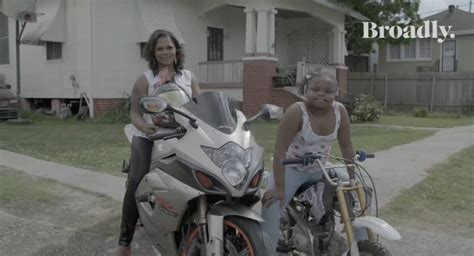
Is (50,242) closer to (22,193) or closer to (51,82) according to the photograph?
(22,193)

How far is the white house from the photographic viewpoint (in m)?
17.0

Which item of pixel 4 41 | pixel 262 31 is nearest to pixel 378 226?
pixel 262 31

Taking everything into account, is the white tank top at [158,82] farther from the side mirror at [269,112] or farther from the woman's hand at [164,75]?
the side mirror at [269,112]

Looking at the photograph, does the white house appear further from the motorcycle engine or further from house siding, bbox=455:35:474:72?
house siding, bbox=455:35:474:72

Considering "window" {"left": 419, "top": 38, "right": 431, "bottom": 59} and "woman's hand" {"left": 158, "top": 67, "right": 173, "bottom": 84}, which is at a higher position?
"window" {"left": 419, "top": 38, "right": 431, "bottom": 59}

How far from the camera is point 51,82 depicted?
18422mm

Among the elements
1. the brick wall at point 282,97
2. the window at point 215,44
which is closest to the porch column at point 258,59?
the brick wall at point 282,97

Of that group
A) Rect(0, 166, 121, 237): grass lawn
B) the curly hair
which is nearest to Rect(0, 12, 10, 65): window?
Rect(0, 166, 121, 237): grass lawn

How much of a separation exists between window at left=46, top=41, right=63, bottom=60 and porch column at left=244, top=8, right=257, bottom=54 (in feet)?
19.7

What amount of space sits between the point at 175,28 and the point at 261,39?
106 inches

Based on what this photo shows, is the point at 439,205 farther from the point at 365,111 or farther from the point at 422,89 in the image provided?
the point at 422,89

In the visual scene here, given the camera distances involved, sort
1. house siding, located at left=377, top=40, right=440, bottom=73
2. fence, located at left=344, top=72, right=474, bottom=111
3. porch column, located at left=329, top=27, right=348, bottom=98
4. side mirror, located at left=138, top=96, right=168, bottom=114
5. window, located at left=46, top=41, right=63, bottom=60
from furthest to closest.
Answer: house siding, located at left=377, top=40, right=440, bottom=73 < fence, located at left=344, top=72, right=474, bottom=111 < porch column, located at left=329, top=27, right=348, bottom=98 < window, located at left=46, top=41, right=63, bottom=60 < side mirror, located at left=138, top=96, right=168, bottom=114

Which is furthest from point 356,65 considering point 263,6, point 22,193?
point 22,193

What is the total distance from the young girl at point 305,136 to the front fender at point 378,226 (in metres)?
0.44
